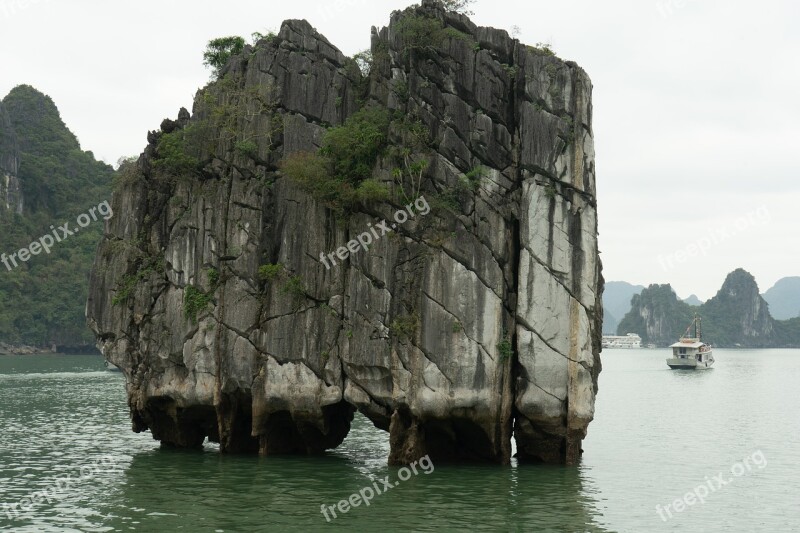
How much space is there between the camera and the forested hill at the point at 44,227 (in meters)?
117

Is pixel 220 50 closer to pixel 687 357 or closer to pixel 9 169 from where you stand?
pixel 687 357

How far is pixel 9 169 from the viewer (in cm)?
12388

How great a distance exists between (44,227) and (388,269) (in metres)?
109

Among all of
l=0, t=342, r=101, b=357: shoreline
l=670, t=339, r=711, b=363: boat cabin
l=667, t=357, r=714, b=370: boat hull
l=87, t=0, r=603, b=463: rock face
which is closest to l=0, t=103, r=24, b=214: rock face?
l=0, t=342, r=101, b=357: shoreline

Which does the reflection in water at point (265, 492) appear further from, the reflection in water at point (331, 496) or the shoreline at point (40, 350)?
the shoreline at point (40, 350)

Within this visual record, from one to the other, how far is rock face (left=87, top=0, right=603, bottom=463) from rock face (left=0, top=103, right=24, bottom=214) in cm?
10060

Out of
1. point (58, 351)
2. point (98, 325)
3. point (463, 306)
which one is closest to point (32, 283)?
point (58, 351)

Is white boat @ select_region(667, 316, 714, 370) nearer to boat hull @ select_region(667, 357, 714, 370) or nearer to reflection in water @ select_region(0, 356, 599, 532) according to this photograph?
boat hull @ select_region(667, 357, 714, 370)

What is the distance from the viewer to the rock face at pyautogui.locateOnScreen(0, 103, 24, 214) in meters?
122

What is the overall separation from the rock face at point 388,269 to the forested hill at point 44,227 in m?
83.2

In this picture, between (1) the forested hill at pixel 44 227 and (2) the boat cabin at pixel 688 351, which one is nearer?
(2) the boat cabin at pixel 688 351

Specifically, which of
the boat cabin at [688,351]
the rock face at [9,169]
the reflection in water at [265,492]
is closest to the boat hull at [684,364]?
the boat cabin at [688,351]

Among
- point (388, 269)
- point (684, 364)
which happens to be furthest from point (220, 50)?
point (684, 364)

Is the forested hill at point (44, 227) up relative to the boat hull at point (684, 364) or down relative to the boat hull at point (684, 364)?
up
